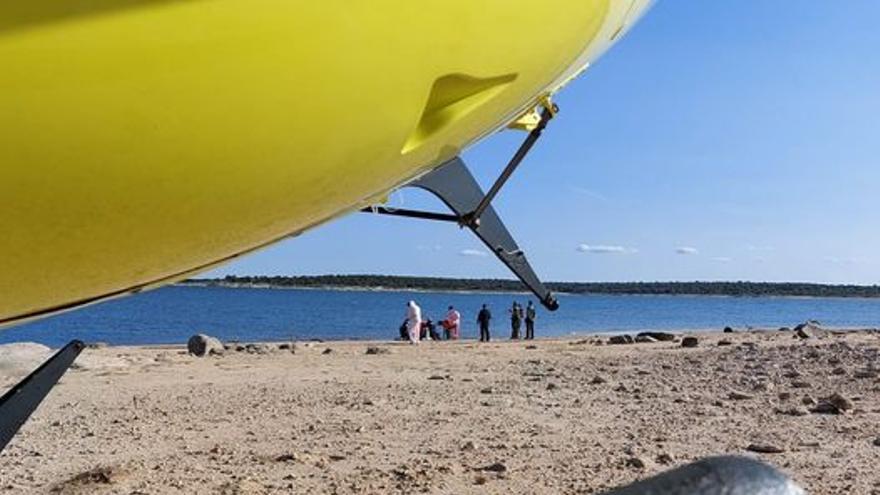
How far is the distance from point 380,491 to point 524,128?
13.0 ft

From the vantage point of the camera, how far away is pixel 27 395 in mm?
2715

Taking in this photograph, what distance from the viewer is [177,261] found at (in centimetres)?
133

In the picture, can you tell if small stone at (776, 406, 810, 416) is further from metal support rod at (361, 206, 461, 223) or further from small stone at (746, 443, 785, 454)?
metal support rod at (361, 206, 461, 223)

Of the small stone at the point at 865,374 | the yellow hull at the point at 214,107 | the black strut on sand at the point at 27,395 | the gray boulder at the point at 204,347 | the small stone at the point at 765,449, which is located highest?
the yellow hull at the point at 214,107

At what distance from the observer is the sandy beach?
6.18m

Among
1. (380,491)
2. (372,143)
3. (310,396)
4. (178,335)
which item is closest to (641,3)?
(372,143)

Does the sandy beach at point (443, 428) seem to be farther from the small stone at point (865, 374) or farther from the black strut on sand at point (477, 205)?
the black strut on sand at point (477, 205)

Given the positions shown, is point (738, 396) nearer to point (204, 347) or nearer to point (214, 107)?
point (214, 107)

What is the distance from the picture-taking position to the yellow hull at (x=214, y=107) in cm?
94

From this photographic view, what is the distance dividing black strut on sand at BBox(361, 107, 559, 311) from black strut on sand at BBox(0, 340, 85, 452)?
3.16 feet

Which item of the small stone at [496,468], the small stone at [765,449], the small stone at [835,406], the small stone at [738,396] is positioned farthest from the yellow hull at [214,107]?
the small stone at [738,396]

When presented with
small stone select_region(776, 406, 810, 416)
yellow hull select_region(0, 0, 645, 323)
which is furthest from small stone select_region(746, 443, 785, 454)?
yellow hull select_region(0, 0, 645, 323)

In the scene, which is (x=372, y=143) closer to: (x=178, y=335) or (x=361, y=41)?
(x=361, y=41)

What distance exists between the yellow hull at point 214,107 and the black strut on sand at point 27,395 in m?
1.44
